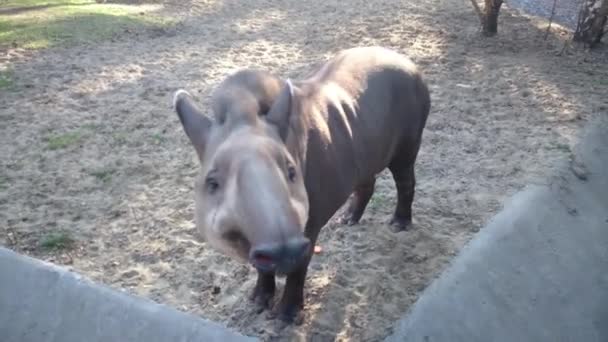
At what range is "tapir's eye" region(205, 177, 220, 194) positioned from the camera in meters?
2.45

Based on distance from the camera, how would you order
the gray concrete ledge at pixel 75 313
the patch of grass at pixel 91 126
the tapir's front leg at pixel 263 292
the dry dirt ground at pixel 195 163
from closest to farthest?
the gray concrete ledge at pixel 75 313 → the tapir's front leg at pixel 263 292 → the dry dirt ground at pixel 195 163 → the patch of grass at pixel 91 126

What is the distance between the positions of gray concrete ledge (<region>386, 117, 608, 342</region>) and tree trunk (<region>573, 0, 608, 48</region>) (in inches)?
→ 171

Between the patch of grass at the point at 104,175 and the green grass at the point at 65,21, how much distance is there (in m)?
3.77

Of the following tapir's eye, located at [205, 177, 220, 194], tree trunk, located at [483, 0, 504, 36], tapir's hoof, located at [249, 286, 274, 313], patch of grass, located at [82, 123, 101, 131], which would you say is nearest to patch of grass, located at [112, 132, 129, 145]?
patch of grass, located at [82, 123, 101, 131]

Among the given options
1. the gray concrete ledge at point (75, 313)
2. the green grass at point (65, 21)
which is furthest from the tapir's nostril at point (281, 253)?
the green grass at point (65, 21)

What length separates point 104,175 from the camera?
217 inches

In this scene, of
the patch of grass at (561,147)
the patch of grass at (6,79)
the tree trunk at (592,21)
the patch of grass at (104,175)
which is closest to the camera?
the patch of grass at (104,175)

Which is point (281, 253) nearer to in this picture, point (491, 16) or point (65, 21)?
point (491, 16)

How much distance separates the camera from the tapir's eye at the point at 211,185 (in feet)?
8.05

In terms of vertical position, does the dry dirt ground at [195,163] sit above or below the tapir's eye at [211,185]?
below

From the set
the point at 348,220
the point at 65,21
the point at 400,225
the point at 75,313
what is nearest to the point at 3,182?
the point at 75,313

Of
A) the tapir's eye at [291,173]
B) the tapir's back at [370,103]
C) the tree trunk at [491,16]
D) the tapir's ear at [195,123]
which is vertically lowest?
the tree trunk at [491,16]

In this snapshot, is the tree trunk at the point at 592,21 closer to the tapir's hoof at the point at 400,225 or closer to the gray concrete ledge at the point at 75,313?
the tapir's hoof at the point at 400,225

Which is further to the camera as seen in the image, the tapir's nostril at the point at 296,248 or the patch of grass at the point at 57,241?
the patch of grass at the point at 57,241
